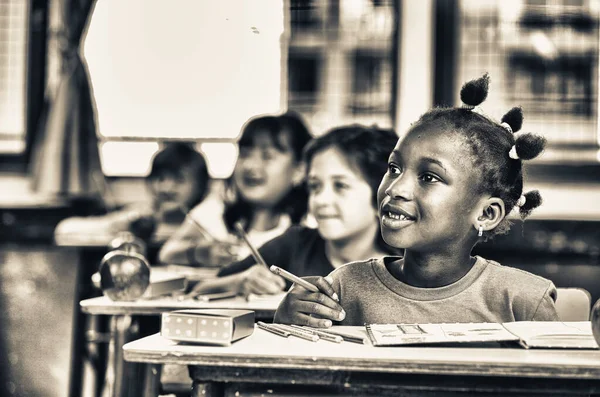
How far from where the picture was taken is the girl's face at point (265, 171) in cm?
319

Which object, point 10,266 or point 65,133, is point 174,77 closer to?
point 65,133

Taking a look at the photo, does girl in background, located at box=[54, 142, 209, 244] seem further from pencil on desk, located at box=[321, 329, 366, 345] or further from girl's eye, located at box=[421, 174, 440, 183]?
pencil on desk, located at box=[321, 329, 366, 345]

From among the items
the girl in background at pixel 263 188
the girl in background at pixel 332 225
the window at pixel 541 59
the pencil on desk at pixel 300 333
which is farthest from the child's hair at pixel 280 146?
the pencil on desk at pixel 300 333

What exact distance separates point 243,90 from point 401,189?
2.82 m

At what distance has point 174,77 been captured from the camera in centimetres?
421

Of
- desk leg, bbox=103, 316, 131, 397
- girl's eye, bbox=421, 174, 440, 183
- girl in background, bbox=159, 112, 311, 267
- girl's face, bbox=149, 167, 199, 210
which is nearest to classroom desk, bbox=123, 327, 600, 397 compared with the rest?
girl's eye, bbox=421, 174, 440, 183

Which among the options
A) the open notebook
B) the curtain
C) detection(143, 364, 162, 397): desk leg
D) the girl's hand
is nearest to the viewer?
the open notebook

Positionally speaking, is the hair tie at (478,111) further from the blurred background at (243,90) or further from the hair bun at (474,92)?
the blurred background at (243,90)

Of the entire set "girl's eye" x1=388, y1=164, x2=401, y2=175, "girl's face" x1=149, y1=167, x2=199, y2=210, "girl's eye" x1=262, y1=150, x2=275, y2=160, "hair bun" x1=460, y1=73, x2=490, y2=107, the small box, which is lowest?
the small box

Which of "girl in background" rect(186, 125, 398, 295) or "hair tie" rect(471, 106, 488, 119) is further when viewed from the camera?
"girl in background" rect(186, 125, 398, 295)

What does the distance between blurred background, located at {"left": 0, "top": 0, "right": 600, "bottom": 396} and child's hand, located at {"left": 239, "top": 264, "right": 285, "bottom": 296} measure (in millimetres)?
1597

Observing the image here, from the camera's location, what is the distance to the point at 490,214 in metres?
1.62

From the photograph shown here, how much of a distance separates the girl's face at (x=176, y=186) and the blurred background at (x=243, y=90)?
0.48 metres

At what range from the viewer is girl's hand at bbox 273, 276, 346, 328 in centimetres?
148
